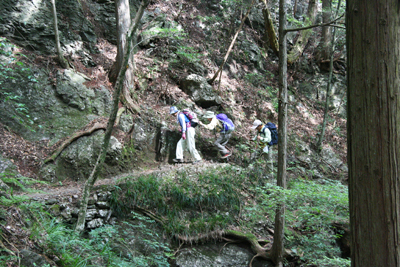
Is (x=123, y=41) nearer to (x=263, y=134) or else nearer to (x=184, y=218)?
(x=263, y=134)

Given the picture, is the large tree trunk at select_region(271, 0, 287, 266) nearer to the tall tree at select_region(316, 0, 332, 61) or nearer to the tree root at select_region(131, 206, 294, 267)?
the tree root at select_region(131, 206, 294, 267)

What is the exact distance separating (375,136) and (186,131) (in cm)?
807

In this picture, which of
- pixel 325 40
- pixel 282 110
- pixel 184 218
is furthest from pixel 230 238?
pixel 325 40

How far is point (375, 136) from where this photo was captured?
2.12 m

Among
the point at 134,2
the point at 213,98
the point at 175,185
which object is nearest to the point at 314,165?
the point at 213,98

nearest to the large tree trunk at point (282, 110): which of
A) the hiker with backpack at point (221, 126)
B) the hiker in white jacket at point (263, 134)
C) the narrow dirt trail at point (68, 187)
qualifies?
the hiker in white jacket at point (263, 134)

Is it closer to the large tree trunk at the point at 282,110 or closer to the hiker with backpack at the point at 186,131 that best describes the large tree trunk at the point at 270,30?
the hiker with backpack at the point at 186,131

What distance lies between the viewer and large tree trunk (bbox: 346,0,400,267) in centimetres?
204

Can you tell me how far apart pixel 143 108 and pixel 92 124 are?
2.49 meters

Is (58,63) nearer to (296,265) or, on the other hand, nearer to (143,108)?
(143,108)

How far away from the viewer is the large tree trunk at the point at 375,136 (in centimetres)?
204

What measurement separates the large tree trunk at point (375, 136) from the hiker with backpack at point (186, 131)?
773cm

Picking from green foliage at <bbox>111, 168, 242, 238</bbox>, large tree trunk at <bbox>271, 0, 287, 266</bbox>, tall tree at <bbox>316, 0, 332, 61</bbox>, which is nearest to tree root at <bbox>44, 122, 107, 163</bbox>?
green foliage at <bbox>111, 168, 242, 238</bbox>

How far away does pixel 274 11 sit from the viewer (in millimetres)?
20016
